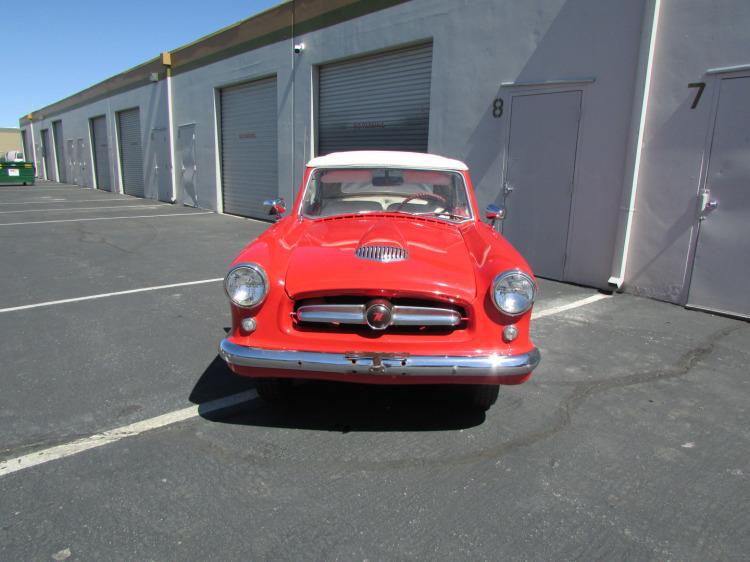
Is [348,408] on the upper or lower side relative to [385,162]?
lower

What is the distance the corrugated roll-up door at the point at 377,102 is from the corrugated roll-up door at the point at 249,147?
7.11 feet

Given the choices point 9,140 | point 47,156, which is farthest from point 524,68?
point 9,140

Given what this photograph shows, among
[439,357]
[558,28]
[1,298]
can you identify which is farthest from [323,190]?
[558,28]

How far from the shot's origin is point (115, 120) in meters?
22.7

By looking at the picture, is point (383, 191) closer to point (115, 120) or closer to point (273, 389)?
point (273, 389)

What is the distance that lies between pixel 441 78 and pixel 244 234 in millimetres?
5332

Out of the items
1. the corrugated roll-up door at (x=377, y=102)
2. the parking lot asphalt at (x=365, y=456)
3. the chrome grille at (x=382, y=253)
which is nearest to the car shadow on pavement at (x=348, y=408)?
the parking lot asphalt at (x=365, y=456)

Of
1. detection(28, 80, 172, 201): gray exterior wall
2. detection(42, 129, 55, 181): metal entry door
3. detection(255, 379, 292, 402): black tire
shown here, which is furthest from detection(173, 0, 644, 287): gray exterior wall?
detection(42, 129, 55, 181): metal entry door

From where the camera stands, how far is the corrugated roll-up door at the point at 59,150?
32.4 metres

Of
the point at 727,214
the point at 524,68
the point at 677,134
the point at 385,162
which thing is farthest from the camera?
the point at 524,68

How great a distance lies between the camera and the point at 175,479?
2.50 metres

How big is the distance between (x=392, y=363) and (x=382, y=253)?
66 centimetres

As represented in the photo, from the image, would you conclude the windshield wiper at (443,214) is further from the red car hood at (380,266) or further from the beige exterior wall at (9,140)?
the beige exterior wall at (9,140)

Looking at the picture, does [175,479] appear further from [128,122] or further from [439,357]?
[128,122]
